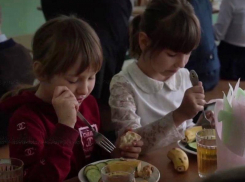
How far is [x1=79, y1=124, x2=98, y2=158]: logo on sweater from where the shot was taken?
1298 millimetres

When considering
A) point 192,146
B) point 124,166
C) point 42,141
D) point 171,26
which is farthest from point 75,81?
point 171,26

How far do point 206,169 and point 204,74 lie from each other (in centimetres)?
143

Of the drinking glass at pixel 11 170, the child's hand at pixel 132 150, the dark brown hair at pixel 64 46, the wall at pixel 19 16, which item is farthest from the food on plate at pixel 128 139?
the wall at pixel 19 16

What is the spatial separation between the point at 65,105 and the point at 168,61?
1.76 feet

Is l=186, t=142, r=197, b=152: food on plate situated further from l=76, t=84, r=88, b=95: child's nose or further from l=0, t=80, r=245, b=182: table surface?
l=76, t=84, r=88, b=95: child's nose

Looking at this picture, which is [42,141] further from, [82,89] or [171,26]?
[171,26]

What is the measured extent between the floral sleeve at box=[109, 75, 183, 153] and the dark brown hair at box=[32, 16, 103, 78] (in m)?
0.29

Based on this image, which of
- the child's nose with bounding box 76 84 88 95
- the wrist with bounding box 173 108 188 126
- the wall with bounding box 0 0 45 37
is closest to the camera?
the child's nose with bounding box 76 84 88 95

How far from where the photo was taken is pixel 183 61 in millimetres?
1565

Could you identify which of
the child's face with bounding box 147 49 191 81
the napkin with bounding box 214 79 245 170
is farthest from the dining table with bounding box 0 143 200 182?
the child's face with bounding box 147 49 191 81

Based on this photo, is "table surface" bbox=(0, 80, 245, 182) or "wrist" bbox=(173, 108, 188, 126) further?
"wrist" bbox=(173, 108, 188, 126)

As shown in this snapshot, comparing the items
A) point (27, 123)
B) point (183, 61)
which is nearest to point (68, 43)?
point (27, 123)

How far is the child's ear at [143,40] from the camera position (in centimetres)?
162

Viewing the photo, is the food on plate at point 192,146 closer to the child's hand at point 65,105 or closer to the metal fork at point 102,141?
the metal fork at point 102,141
